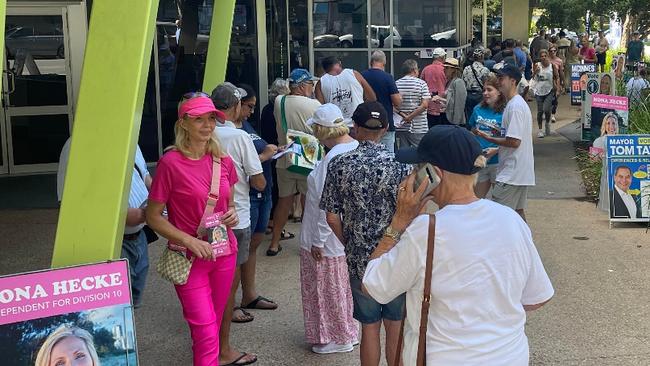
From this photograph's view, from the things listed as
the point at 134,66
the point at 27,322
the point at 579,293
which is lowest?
the point at 579,293

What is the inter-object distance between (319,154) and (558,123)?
40.9ft

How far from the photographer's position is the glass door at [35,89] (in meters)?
11.3

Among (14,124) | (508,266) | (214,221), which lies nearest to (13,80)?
(14,124)

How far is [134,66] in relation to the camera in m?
3.71

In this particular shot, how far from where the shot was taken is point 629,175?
8.44 m

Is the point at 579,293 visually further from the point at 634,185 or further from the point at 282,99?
the point at 282,99

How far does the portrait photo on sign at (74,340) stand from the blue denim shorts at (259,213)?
2.46 m

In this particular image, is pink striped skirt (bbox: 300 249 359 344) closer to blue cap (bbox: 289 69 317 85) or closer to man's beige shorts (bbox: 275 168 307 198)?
man's beige shorts (bbox: 275 168 307 198)

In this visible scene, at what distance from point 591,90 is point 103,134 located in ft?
35.9

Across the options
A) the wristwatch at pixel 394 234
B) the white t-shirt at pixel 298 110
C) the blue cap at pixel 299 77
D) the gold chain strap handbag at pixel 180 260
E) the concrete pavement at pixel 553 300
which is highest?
the blue cap at pixel 299 77

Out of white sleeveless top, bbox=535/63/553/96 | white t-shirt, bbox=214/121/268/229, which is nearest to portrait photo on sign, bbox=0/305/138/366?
white t-shirt, bbox=214/121/268/229

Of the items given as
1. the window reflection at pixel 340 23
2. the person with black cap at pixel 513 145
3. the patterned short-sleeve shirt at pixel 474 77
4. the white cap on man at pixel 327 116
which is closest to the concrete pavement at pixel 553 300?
the person with black cap at pixel 513 145

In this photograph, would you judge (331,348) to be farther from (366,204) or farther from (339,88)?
(339,88)

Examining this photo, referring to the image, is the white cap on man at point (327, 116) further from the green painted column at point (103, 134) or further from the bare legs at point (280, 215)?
the bare legs at point (280, 215)
